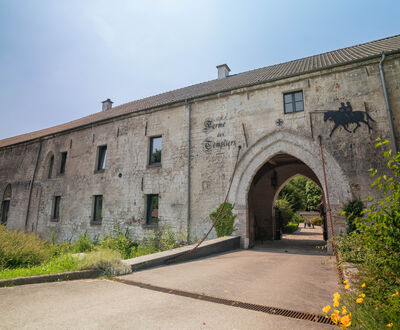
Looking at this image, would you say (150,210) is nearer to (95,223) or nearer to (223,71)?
(95,223)

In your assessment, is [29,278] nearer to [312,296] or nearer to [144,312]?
[144,312]

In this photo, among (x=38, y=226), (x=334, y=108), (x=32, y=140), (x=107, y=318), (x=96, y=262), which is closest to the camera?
(x=107, y=318)

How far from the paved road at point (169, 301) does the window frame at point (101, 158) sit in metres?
9.79

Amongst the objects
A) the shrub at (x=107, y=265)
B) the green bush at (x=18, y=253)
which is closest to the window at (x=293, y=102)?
the shrub at (x=107, y=265)

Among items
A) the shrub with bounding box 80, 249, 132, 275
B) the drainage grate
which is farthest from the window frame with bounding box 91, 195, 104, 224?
the drainage grate

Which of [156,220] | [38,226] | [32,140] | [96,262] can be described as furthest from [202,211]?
[32,140]

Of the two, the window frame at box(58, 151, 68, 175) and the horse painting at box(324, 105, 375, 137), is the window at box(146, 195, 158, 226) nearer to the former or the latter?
the window frame at box(58, 151, 68, 175)

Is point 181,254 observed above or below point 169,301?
above

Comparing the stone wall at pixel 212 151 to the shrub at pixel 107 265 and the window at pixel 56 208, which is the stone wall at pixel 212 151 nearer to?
the window at pixel 56 208

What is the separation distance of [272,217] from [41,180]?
1458cm

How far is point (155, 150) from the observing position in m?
12.0

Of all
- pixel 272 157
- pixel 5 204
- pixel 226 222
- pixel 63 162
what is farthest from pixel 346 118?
pixel 5 204

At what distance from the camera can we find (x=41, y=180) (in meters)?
15.8

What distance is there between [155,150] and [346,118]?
8060mm
